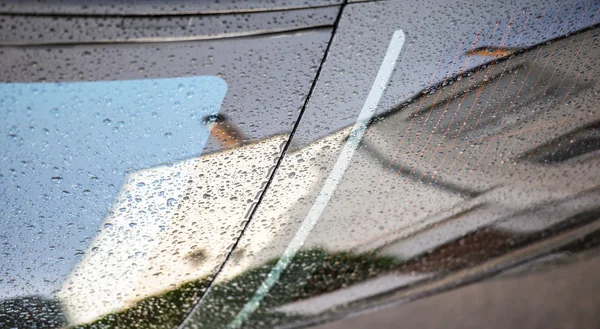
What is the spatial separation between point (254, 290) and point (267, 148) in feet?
2.33

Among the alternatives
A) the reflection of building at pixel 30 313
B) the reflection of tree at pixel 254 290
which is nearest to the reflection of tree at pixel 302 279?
the reflection of tree at pixel 254 290

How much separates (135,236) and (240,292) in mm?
499

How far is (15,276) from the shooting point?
1.51m

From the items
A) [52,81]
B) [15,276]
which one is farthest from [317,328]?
[52,81]

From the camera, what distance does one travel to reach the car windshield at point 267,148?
113 centimetres

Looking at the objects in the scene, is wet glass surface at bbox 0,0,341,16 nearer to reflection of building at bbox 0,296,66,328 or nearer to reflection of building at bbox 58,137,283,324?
reflection of building at bbox 58,137,283,324

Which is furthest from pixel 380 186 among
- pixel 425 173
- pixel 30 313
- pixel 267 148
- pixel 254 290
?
pixel 30 313

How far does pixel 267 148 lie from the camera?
1.37 meters

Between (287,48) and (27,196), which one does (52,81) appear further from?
(287,48)

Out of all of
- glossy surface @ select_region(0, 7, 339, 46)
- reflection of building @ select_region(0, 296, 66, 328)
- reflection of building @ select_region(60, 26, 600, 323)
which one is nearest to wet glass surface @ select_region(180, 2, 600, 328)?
reflection of building @ select_region(60, 26, 600, 323)

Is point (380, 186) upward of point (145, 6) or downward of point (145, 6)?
upward

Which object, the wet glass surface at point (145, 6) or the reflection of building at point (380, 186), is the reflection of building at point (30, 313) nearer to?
the reflection of building at point (380, 186)

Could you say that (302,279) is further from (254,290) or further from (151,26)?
(151,26)

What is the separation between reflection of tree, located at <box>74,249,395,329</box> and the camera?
1.77 m
